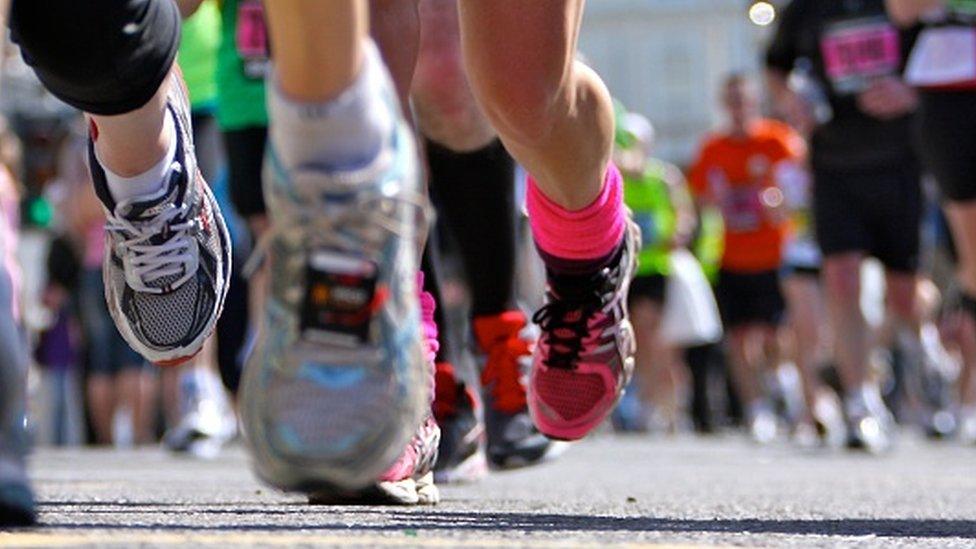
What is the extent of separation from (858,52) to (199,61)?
285cm

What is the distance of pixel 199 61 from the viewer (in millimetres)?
7527

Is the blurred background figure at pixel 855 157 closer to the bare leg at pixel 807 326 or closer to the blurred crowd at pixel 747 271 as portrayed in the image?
the blurred crowd at pixel 747 271

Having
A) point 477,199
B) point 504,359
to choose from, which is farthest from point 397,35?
point 477,199

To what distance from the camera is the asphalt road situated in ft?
8.17

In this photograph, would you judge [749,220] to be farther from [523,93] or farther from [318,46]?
[318,46]

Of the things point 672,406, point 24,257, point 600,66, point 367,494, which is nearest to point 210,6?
point 367,494

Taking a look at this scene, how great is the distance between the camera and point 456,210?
4434 millimetres

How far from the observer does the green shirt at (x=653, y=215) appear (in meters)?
13.1

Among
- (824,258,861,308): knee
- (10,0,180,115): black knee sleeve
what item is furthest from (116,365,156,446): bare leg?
(10,0,180,115): black knee sleeve

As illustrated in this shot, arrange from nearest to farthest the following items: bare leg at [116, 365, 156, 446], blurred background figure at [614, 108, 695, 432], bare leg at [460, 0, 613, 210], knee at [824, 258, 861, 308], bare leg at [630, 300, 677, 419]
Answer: bare leg at [460, 0, 613, 210] → knee at [824, 258, 861, 308] → bare leg at [116, 365, 156, 446] → blurred background figure at [614, 108, 695, 432] → bare leg at [630, 300, 677, 419]

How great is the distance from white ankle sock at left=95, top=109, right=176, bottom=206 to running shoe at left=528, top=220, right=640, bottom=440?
2.17ft

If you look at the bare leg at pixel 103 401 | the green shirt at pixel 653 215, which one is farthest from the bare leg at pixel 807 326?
the bare leg at pixel 103 401

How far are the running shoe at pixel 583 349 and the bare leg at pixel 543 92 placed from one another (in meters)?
0.16

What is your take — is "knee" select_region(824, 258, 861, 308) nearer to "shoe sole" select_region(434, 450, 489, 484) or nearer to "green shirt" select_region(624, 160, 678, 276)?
"green shirt" select_region(624, 160, 678, 276)
